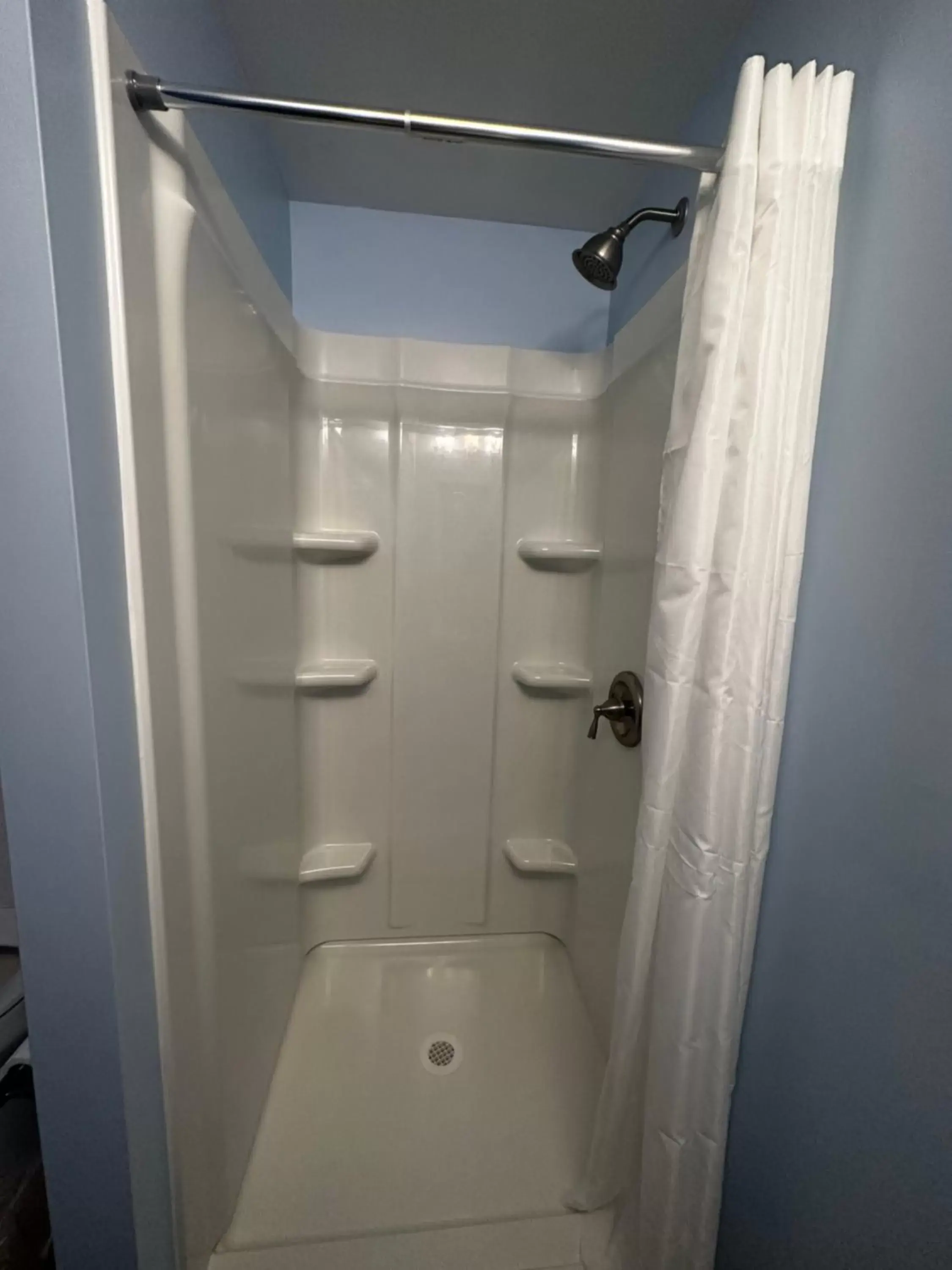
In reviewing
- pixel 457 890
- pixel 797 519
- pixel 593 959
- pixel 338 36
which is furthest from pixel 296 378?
pixel 593 959

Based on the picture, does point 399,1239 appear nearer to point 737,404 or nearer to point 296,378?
point 737,404

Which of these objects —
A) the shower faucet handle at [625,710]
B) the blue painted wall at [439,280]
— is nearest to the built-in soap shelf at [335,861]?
the shower faucet handle at [625,710]

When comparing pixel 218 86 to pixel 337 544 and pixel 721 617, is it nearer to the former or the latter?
pixel 337 544

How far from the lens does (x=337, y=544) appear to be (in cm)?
132

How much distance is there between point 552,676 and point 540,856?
552mm

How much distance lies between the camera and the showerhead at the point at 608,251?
91 centimetres

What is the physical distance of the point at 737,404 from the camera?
67 cm

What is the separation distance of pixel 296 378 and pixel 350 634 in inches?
25.7

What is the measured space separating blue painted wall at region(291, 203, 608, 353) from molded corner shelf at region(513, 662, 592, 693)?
0.88 m

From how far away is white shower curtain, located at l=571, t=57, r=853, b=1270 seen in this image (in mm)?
635

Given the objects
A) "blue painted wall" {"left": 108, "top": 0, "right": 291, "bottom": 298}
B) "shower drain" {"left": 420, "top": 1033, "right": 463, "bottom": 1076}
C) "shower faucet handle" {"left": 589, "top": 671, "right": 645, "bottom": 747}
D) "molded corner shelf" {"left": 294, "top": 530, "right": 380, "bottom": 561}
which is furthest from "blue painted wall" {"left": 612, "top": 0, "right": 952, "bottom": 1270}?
"molded corner shelf" {"left": 294, "top": 530, "right": 380, "bottom": 561}

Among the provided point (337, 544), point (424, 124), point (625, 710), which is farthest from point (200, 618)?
point (625, 710)

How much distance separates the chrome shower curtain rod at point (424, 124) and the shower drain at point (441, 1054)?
1744 mm

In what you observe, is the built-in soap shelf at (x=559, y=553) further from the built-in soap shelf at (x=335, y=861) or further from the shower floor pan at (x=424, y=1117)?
the shower floor pan at (x=424, y=1117)
